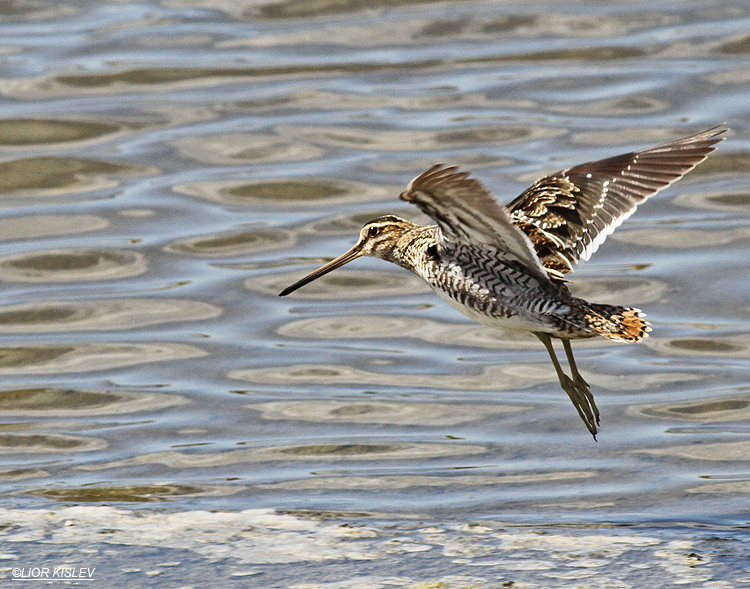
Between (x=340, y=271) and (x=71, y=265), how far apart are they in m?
2.25

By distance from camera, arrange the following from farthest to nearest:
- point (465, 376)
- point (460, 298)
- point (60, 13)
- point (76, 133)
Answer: point (60, 13) < point (76, 133) < point (465, 376) < point (460, 298)

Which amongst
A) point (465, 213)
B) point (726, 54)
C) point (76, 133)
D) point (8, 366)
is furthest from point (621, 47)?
point (465, 213)

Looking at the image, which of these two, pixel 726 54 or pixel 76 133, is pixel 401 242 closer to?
pixel 76 133

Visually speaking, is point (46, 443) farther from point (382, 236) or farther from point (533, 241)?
point (533, 241)

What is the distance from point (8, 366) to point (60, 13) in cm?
798

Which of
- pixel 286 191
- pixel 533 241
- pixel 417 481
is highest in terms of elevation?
pixel 533 241

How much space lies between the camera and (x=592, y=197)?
7.07m

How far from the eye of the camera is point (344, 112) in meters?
13.9

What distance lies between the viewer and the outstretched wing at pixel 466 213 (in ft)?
17.6

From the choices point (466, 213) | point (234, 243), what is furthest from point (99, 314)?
point (466, 213)

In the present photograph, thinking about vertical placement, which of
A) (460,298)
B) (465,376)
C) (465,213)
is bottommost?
(465,376)

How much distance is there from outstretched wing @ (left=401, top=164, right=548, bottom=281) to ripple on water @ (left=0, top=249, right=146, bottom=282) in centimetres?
518

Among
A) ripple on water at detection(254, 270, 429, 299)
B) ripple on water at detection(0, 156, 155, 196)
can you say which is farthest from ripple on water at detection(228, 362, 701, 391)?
ripple on water at detection(0, 156, 155, 196)

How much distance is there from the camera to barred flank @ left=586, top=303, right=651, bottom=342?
19.8 ft
